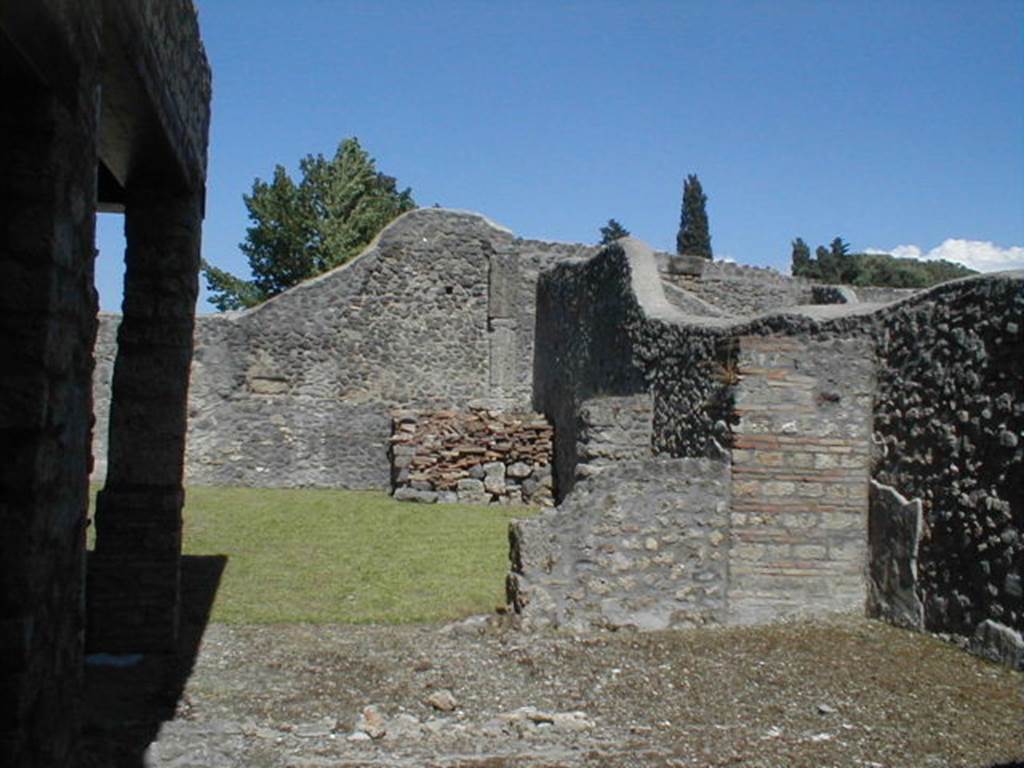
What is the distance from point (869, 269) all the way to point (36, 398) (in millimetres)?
46598

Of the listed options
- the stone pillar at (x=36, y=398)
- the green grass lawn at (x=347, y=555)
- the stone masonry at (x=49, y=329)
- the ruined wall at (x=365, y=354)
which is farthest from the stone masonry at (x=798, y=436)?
the stone pillar at (x=36, y=398)

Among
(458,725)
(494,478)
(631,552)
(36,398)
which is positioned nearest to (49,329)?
(36,398)

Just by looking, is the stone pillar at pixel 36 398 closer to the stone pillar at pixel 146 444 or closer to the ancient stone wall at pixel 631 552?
the stone pillar at pixel 146 444

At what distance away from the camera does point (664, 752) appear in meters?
4.79

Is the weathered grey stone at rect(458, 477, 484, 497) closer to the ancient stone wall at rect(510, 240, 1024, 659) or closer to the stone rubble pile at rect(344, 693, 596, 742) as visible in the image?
the ancient stone wall at rect(510, 240, 1024, 659)

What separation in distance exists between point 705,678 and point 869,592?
1.91 meters

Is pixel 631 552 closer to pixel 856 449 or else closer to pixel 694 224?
pixel 856 449

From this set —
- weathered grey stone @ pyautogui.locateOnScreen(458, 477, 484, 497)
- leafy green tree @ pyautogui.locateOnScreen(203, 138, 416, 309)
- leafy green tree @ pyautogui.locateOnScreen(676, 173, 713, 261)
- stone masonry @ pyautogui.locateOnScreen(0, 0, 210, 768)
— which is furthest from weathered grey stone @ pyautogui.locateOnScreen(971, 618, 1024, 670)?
leafy green tree @ pyautogui.locateOnScreen(676, 173, 713, 261)

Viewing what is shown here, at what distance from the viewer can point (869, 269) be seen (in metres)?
46.3

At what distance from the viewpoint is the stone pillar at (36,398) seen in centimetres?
307

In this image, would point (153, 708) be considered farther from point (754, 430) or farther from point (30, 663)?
point (754, 430)

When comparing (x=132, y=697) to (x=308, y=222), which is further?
(x=308, y=222)

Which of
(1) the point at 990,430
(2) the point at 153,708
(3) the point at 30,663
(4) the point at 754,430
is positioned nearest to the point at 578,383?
(4) the point at 754,430

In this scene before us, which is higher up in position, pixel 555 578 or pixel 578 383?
pixel 578 383
